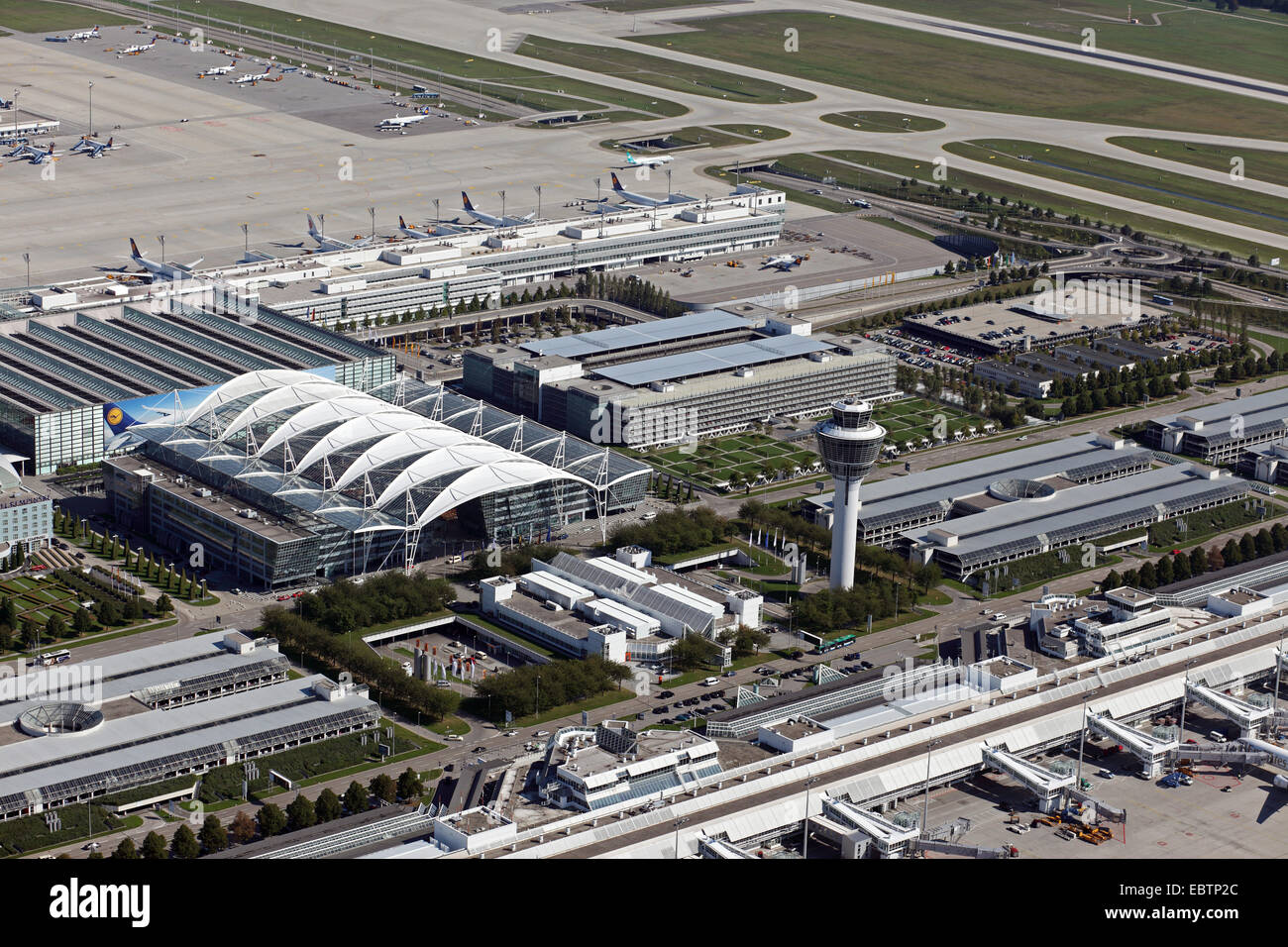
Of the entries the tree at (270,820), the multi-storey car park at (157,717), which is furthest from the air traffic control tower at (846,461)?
the tree at (270,820)

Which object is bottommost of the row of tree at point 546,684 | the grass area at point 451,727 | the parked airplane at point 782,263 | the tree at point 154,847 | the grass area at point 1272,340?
the grass area at point 451,727

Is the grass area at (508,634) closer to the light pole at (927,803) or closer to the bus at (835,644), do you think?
the bus at (835,644)

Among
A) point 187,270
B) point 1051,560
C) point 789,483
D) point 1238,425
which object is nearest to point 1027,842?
point 1051,560

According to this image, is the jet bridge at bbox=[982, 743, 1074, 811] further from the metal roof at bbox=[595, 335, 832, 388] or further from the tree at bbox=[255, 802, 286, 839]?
the metal roof at bbox=[595, 335, 832, 388]

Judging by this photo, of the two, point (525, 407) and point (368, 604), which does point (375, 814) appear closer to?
point (368, 604)

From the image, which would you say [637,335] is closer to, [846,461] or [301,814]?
[846,461]
